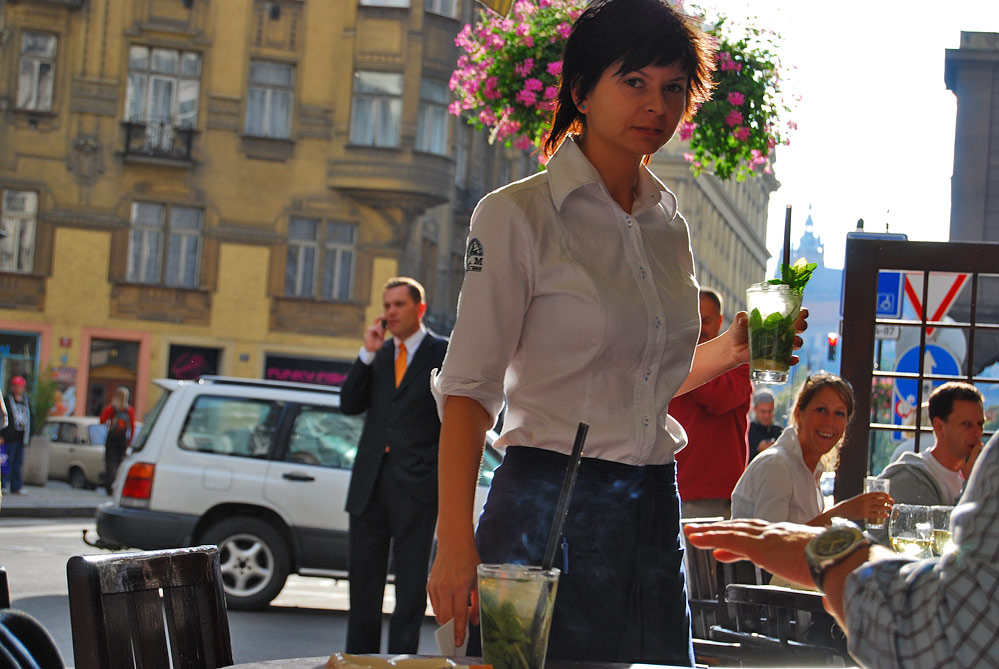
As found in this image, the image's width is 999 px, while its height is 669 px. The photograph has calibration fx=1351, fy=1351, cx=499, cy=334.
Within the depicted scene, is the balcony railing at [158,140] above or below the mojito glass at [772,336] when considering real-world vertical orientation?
above

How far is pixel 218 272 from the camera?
30641 millimetres

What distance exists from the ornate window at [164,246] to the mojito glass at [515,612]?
29452 millimetres

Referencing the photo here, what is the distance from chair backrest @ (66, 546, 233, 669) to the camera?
2.28 m

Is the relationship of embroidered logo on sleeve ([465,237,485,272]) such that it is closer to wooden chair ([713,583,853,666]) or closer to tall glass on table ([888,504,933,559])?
tall glass on table ([888,504,933,559])

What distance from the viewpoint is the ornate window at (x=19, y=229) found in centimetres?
3003

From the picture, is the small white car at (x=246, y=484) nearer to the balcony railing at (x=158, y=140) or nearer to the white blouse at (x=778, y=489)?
the white blouse at (x=778, y=489)

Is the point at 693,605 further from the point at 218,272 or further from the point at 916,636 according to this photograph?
the point at 218,272

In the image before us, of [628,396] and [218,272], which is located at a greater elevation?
[218,272]

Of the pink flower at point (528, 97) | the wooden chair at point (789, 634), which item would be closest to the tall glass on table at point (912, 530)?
the wooden chair at point (789, 634)

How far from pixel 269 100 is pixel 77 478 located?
408 inches

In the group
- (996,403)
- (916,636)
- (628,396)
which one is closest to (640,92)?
(628,396)

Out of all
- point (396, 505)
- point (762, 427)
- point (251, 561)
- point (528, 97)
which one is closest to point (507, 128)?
point (528, 97)

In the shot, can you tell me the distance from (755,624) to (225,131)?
27.2 m

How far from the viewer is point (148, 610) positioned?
7.95 feet
